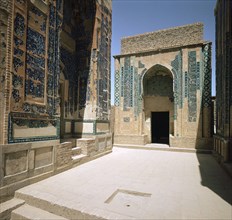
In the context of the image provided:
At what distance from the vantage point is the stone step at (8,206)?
3.21m

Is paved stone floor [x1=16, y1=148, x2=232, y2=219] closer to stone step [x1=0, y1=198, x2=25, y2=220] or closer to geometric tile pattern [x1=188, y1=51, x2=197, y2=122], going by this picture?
stone step [x1=0, y1=198, x2=25, y2=220]

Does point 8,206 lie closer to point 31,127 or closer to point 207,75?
point 31,127

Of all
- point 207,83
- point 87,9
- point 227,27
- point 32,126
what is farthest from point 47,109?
point 207,83

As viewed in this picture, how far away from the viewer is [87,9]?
8047mm

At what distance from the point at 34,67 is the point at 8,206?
307 centimetres

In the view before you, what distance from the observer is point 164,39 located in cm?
1180

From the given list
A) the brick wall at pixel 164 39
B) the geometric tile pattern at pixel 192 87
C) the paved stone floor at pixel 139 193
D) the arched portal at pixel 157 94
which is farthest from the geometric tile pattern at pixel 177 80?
the paved stone floor at pixel 139 193

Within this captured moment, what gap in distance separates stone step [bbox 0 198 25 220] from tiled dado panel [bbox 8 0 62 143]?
1.21 m

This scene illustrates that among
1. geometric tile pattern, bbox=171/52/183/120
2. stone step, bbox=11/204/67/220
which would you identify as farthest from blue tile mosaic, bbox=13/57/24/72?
geometric tile pattern, bbox=171/52/183/120

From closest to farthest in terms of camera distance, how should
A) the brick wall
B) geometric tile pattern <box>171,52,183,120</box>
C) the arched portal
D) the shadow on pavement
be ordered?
1. the shadow on pavement
2. geometric tile pattern <box>171,52,183,120</box>
3. the brick wall
4. the arched portal

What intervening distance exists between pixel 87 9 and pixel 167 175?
7544 millimetres

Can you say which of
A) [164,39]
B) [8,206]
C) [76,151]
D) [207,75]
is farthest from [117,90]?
[8,206]

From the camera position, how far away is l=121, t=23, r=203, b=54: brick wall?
10.9 meters

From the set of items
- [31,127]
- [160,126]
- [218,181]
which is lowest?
[218,181]
